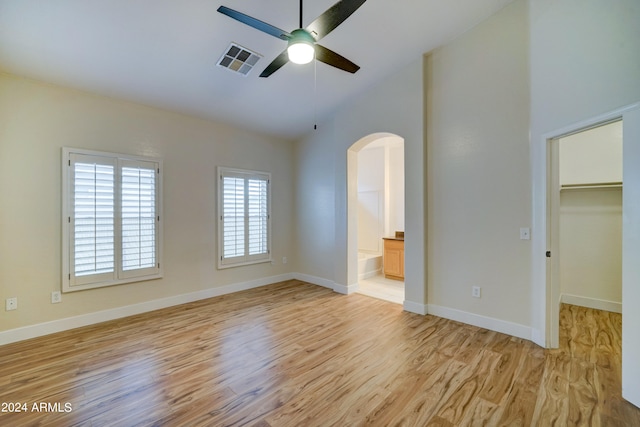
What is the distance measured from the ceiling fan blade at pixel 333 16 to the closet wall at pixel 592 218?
3.63 metres

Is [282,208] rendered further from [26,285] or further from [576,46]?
[576,46]

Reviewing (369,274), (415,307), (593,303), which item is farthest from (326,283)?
(593,303)

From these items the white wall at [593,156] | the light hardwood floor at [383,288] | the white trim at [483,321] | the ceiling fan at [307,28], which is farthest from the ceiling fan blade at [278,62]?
the white wall at [593,156]

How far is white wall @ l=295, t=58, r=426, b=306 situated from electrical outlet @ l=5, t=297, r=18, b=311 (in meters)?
3.98

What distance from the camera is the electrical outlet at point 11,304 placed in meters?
3.00

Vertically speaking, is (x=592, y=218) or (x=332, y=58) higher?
(x=332, y=58)

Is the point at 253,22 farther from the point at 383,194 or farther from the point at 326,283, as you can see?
the point at 383,194

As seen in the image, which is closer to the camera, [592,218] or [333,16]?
[333,16]

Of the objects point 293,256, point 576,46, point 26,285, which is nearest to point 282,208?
point 293,256

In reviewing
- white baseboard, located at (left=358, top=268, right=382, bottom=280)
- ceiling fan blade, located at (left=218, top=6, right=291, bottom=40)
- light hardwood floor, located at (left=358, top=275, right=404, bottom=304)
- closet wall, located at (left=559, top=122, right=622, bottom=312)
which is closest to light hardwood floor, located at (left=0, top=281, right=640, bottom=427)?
closet wall, located at (left=559, top=122, right=622, bottom=312)

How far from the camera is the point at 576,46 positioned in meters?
2.50

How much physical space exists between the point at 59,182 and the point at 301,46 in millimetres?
3286

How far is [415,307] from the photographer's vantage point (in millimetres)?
3836

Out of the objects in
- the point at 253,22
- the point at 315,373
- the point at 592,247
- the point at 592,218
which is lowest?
the point at 315,373
